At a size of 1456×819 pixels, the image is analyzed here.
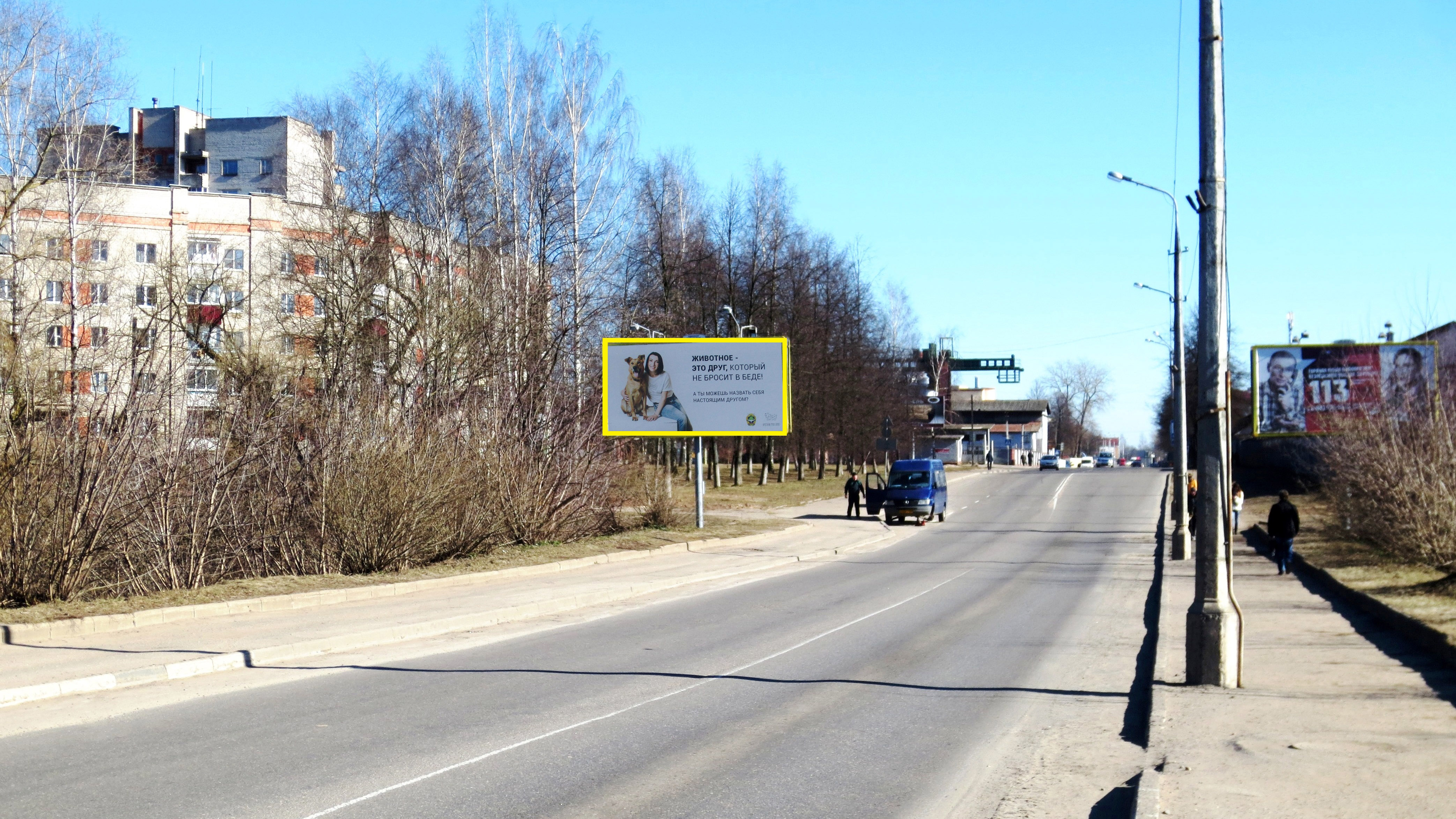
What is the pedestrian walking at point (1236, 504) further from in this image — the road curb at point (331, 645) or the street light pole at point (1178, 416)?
the road curb at point (331, 645)

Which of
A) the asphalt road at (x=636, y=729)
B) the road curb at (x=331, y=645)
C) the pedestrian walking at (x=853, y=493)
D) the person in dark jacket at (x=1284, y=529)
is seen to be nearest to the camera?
the asphalt road at (x=636, y=729)

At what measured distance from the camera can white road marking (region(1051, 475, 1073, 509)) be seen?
5356cm

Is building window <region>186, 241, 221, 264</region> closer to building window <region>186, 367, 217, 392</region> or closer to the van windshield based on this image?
building window <region>186, 367, 217, 392</region>

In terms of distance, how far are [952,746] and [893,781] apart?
3.90 feet

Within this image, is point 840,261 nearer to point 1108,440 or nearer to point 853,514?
point 853,514

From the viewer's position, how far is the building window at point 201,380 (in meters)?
19.7

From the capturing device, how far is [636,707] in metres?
9.70

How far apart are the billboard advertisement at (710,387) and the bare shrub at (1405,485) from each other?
14.6 meters

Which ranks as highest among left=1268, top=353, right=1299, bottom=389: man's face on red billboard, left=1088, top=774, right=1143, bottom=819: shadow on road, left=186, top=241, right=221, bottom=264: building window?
left=186, top=241, right=221, bottom=264: building window

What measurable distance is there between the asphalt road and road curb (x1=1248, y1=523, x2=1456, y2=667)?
2897mm

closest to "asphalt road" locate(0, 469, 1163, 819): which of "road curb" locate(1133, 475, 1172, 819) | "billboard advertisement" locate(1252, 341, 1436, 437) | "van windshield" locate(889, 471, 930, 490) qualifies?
"road curb" locate(1133, 475, 1172, 819)

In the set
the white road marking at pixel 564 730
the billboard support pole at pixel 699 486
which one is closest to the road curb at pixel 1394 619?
the white road marking at pixel 564 730

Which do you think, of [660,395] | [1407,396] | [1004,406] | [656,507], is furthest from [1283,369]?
[1004,406]

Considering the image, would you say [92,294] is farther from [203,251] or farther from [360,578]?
[360,578]
